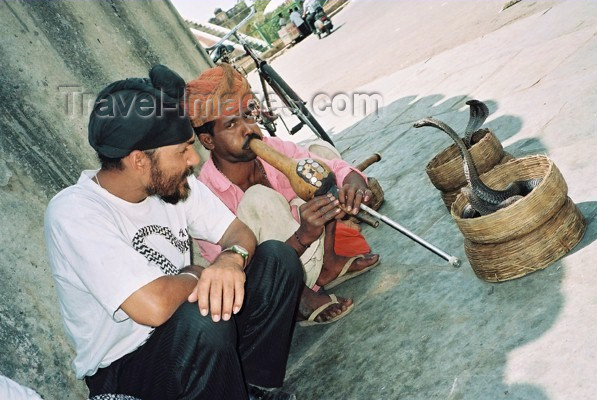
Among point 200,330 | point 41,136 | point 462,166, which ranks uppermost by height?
point 41,136

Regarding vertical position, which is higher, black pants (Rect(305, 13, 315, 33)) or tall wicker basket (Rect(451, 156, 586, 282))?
black pants (Rect(305, 13, 315, 33))

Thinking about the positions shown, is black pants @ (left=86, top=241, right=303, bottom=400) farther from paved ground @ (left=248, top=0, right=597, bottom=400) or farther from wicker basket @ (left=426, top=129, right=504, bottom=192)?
wicker basket @ (left=426, top=129, right=504, bottom=192)

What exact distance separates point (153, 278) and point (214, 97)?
1400 mm

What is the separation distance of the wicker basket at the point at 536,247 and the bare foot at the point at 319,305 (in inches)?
31.5

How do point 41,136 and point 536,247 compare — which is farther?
point 41,136

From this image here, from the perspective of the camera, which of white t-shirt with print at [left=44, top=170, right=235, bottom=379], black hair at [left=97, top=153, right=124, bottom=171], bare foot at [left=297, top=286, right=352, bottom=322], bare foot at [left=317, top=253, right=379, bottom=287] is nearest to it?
white t-shirt with print at [left=44, top=170, right=235, bottom=379]

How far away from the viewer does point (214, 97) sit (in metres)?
2.83

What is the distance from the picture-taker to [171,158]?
2064 millimetres

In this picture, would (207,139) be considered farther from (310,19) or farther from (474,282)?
(310,19)

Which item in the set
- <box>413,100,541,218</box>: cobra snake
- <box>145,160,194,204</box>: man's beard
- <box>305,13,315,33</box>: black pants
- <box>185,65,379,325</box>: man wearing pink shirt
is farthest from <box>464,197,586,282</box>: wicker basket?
<box>305,13,315,33</box>: black pants

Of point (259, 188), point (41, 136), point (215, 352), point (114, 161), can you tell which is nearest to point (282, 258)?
point (215, 352)

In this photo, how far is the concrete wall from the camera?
2064mm

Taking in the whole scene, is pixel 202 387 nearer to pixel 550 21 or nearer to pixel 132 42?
pixel 132 42

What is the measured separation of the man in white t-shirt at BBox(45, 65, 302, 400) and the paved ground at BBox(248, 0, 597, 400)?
457 mm
